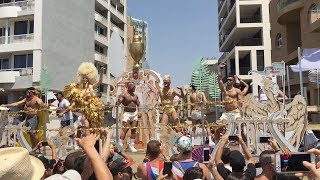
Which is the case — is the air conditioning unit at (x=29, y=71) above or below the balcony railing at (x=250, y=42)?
below

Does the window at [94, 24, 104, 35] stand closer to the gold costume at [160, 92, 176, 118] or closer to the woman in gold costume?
the gold costume at [160, 92, 176, 118]

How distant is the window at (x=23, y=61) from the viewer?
31.4 metres

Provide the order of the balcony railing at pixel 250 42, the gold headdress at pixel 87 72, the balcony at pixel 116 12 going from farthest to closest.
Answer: the balcony at pixel 116 12 < the balcony railing at pixel 250 42 < the gold headdress at pixel 87 72

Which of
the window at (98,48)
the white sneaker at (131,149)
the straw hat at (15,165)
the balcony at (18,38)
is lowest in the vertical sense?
the white sneaker at (131,149)

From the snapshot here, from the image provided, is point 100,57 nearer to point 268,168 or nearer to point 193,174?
point 268,168

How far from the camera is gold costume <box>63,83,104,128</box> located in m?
10.1

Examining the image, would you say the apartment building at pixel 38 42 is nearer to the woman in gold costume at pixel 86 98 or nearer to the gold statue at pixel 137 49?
the gold statue at pixel 137 49

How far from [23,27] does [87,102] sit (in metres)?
24.1

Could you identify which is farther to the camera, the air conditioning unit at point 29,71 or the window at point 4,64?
the window at point 4,64

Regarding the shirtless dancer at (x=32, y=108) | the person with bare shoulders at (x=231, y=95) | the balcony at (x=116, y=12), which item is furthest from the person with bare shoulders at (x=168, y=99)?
the balcony at (x=116, y=12)

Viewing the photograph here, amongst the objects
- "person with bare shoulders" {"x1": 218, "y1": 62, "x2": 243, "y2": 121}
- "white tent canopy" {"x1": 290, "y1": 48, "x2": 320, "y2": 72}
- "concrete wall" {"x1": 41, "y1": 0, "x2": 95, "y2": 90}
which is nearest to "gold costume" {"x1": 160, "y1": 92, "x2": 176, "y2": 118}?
"person with bare shoulders" {"x1": 218, "y1": 62, "x2": 243, "y2": 121}

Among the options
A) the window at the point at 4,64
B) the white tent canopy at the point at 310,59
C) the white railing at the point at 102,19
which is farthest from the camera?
the white railing at the point at 102,19

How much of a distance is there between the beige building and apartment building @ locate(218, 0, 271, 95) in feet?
25.8

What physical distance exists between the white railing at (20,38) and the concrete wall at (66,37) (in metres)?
1.04
